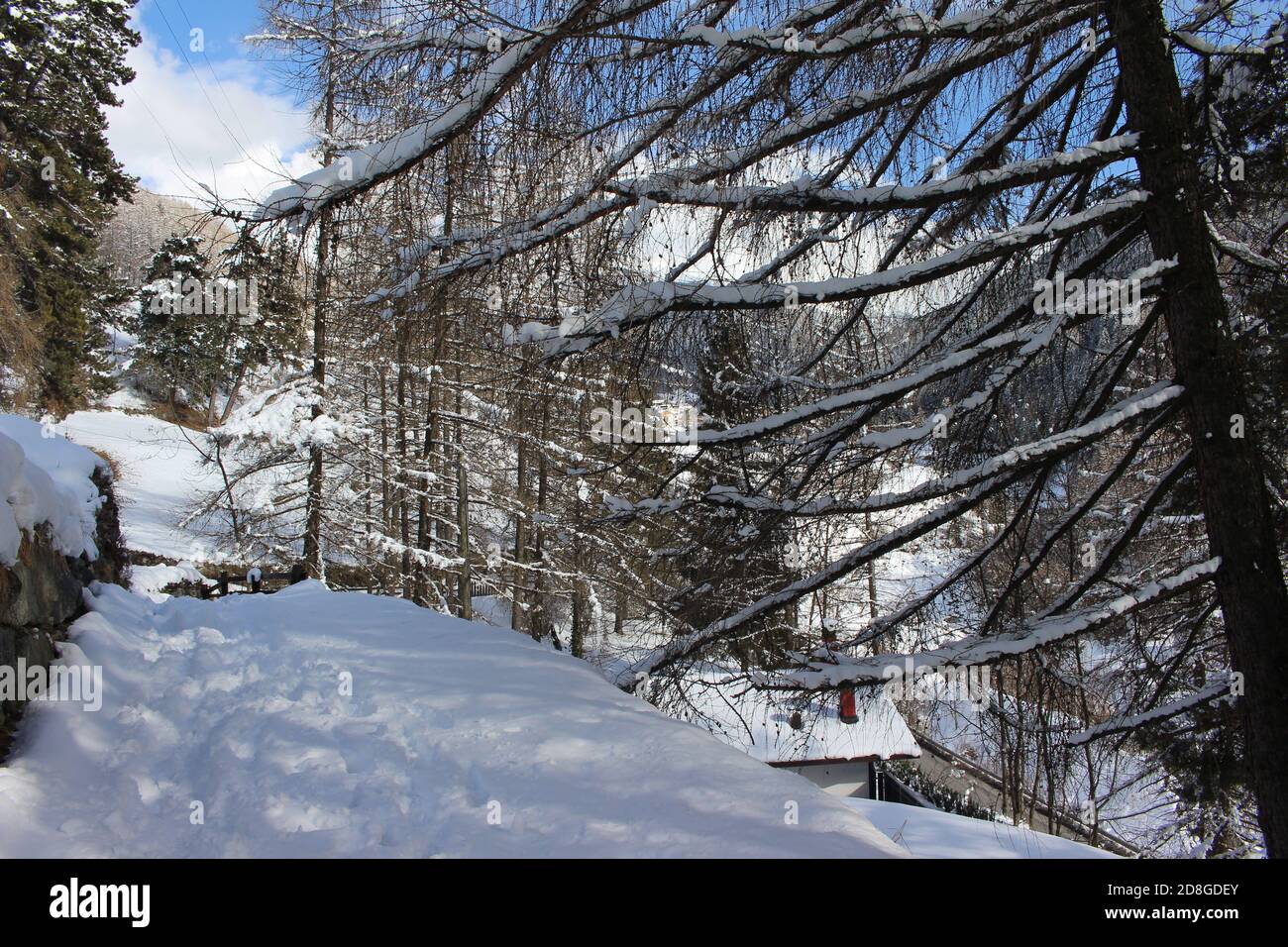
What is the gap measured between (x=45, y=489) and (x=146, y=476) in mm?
33097

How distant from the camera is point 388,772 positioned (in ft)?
10.7

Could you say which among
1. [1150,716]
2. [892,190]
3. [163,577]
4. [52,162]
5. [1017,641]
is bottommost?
[1150,716]

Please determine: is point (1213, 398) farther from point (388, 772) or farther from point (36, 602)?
point (36, 602)

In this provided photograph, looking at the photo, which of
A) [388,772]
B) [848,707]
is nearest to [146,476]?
[388,772]

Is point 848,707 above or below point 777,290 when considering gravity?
below

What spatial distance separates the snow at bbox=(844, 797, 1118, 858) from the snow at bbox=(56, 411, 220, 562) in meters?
21.9

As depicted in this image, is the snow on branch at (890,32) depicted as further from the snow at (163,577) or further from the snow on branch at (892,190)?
the snow at (163,577)

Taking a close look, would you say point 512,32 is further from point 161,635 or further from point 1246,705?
point 161,635

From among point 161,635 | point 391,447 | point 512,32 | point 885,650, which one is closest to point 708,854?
point 885,650

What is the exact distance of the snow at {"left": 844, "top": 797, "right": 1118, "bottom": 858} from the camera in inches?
196

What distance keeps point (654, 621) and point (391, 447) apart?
13.0 meters

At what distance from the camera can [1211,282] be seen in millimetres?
3318

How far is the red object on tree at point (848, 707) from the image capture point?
141 inches
